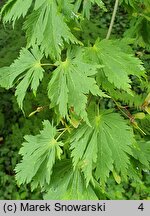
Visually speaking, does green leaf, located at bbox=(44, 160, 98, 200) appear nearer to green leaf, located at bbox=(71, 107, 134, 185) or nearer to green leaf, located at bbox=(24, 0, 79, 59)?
green leaf, located at bbox=(71, 107, 134, 185)

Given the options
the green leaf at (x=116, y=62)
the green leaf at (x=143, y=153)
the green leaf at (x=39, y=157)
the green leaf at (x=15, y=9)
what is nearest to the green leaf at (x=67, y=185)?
the green leaf at (x=39, y=157)

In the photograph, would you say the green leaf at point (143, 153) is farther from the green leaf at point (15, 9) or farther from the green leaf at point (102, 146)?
the green leaf at point (15, 9)

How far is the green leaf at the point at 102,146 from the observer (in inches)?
54.2

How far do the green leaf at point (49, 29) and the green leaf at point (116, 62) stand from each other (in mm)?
109

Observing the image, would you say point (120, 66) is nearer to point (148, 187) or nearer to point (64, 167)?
point (64, 167)

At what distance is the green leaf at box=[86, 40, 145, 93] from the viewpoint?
4.24 feet

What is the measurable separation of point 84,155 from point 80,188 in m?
0.18

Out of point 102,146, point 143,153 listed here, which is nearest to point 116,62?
point 102,146

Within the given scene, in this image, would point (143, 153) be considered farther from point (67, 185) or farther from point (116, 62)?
point (116, 62)

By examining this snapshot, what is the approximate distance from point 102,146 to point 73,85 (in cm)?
26

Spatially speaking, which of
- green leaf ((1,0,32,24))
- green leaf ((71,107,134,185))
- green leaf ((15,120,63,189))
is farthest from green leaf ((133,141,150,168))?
green leaf ((1,0,32,24))

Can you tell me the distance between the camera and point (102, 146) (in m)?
1.39

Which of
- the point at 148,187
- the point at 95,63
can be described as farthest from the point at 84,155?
the point at 148,187

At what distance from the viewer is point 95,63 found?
51.3 inches
